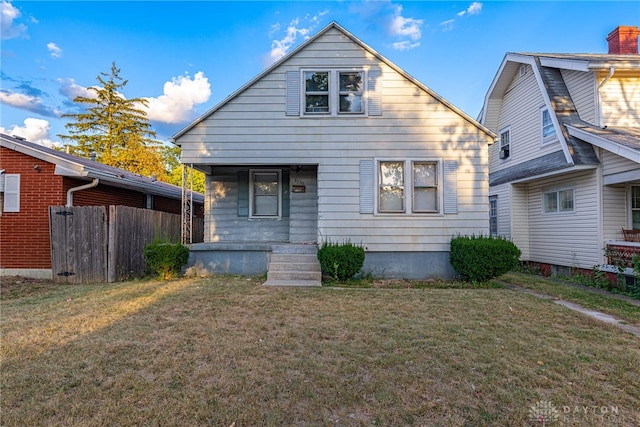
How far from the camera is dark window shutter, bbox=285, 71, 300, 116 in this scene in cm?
857

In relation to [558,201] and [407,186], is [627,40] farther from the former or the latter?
[407,186]

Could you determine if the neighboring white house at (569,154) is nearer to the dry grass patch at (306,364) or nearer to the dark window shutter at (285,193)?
the dry grass patch at (306,364)

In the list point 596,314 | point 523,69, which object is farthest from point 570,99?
point 596,314

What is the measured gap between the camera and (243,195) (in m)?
10.0

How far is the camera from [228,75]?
16891 millimetres

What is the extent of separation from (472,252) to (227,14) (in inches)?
531

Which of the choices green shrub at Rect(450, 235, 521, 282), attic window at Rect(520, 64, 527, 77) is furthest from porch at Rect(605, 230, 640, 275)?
attic window at Rect(520, 64, 527, 77)

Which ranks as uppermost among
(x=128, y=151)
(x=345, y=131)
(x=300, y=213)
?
(x=128, y=151)

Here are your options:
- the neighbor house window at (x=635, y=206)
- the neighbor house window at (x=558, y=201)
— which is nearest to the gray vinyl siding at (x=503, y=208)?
the neighbor house window at (x=558, y=201)

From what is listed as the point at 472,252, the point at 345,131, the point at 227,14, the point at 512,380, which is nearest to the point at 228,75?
the point at 227,14

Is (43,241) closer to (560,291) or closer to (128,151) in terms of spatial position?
(560,291)

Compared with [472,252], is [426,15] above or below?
above

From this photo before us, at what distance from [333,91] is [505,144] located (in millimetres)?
8699

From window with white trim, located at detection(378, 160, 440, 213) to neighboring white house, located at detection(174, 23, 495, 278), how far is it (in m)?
0.03
